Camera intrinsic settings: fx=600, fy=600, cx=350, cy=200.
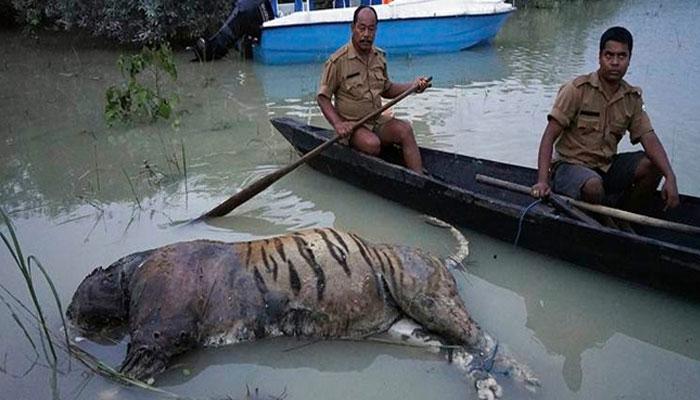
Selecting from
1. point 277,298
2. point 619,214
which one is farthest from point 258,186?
point 619,214

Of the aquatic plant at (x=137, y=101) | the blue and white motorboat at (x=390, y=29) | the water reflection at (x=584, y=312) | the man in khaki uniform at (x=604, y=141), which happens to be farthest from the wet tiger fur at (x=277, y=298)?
the blue and white motorboat at (x=390, y=29)

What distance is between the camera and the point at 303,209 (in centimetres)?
532

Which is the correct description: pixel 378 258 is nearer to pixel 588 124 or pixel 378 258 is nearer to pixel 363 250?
pixel 363 250

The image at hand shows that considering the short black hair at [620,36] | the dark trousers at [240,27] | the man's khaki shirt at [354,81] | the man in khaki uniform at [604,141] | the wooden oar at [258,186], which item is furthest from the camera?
the dark trousers at [240,27]

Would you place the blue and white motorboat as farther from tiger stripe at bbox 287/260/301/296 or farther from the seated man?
tiger stripe at bbox 287/260/301/296

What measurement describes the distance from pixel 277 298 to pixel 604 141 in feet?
8.68

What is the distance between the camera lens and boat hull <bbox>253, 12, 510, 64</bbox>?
1134 cm

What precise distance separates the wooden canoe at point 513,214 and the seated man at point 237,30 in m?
5.93

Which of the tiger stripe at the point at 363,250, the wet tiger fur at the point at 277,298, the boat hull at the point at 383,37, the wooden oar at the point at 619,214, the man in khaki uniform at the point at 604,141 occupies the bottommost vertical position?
the wet tiger fur at the point at 277,298

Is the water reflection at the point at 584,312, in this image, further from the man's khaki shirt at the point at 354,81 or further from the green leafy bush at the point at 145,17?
the green leafy bush at the point at 145,17

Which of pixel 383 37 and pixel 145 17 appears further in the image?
pixel 145 17

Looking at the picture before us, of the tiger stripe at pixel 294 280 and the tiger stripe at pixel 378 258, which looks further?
the tiger stripe at pixel 378 258

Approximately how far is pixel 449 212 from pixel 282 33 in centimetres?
772

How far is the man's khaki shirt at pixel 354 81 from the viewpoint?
5.38 meters
